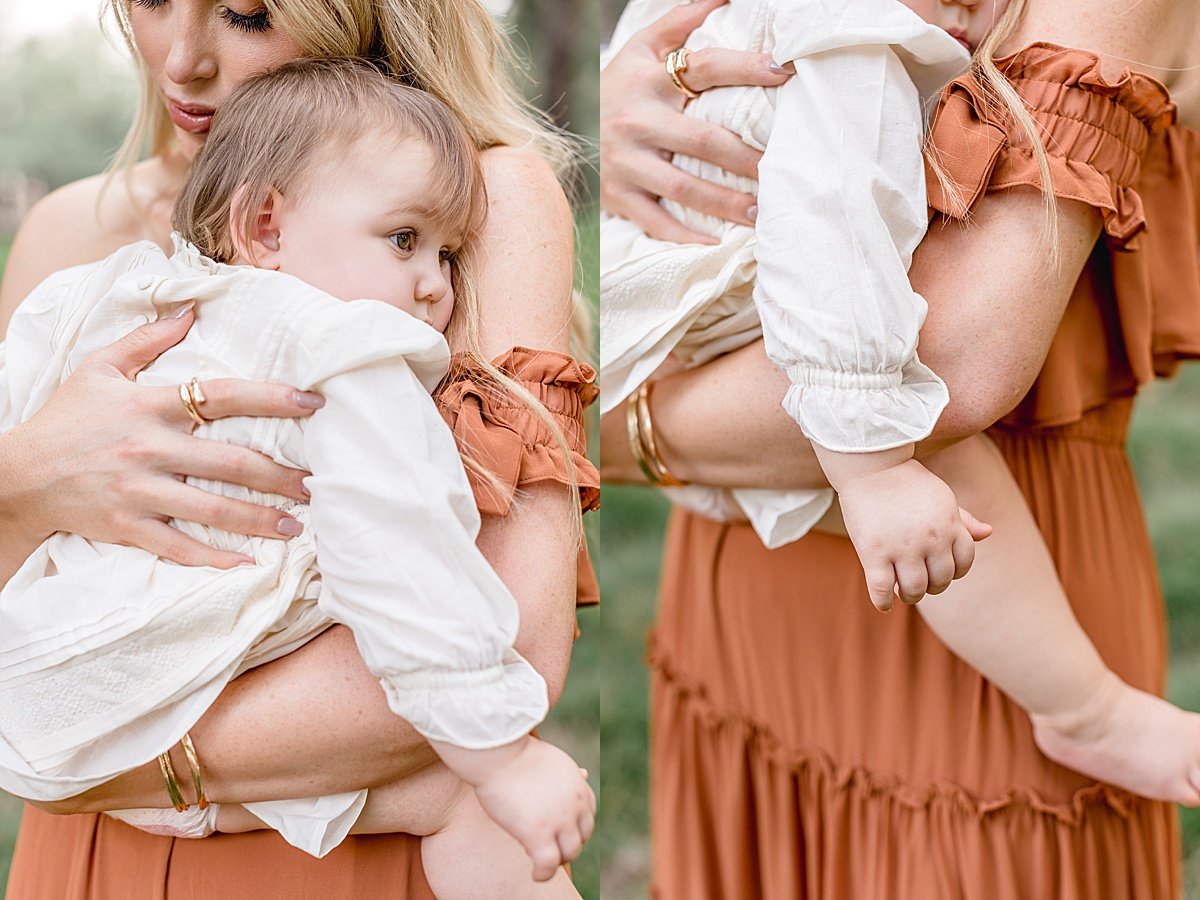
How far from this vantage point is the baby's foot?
125 cm

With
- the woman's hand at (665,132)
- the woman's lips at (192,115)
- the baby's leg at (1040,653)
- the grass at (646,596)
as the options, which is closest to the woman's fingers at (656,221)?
the woman's hand at (665,132)

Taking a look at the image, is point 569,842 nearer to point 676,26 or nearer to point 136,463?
point 136,463

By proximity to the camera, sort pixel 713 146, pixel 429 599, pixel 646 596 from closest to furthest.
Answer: pixel 429 599 < pixel 713 146 < pixel 646 596

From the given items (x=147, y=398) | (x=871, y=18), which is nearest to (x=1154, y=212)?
(x=871, y=18)

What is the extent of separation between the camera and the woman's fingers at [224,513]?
1011mm

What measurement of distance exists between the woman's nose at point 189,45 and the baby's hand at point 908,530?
0.72m

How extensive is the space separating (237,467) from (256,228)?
23 centimetres

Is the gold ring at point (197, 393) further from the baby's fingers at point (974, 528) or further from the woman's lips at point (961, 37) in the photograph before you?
the woman's lips at point (961, 37)

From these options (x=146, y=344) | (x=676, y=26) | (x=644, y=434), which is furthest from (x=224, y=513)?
(x=676, y=26)

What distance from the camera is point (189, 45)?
1116mm

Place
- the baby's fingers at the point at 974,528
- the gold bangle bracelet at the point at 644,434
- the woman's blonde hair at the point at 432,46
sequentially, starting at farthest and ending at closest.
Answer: the gold bangle bracelet at the point at 644,434
the woman's blonde hair at the point at 432,46
the baby's fingers at the point at 974,528

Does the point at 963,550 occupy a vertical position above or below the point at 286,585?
above

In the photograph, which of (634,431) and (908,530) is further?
(634,431)

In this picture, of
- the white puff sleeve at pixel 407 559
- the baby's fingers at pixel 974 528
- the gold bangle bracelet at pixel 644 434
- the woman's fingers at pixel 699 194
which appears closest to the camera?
the white puff sleeve at pixel 407 559
